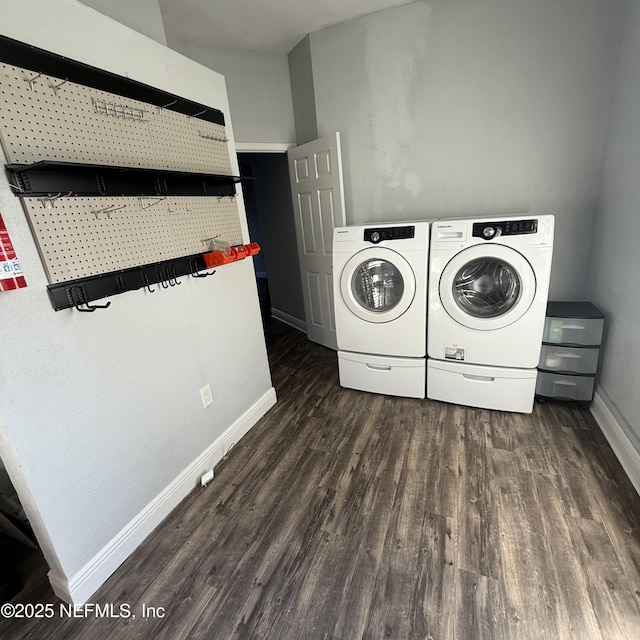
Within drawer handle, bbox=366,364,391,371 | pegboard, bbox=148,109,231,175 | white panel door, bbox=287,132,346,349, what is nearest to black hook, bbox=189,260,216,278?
pegboard, bbox=148,109,231,175

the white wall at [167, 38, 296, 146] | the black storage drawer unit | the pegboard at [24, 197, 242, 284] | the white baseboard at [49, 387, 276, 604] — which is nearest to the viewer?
the pegboard at [24, 197, 242, 284]

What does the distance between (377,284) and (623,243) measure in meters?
1.36

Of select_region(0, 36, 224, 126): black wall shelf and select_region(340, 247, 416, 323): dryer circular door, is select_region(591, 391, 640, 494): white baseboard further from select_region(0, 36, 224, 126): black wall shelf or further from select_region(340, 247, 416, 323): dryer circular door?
select_region(0, 36, 224, 126): black wall shelf

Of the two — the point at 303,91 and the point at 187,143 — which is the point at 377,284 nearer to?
the point at 187,143

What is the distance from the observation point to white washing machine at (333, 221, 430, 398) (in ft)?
7.14

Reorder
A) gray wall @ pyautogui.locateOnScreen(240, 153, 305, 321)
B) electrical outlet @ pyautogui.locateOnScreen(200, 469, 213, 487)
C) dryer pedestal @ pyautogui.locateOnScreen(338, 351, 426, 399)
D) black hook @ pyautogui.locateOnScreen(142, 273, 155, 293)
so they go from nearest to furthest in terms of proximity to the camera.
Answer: black hook @ pyautogui.locateOnScreen(142, 273, 155, 293), electrical outlet @ pyautogui.locateOnScreen(200, 469, 213, 487), dryer pedestal @ pyautogui.locateOnScreen(338, 351, 426, 399), gray wall @ pyautogui.locateOnScreen(240, 153, 305, 321)

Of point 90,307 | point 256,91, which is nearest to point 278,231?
point 256,91

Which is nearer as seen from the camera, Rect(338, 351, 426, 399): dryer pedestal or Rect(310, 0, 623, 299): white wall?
Rect(310, 0, 623, 299): white wall

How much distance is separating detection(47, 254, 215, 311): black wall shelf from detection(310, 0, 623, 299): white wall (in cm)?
175

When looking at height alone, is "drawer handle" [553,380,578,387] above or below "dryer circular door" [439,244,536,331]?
below

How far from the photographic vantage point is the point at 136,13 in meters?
1.78

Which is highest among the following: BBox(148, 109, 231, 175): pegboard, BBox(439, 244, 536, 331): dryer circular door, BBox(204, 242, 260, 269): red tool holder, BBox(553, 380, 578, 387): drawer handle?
BBox(148, 109, 231, 175): pegboard

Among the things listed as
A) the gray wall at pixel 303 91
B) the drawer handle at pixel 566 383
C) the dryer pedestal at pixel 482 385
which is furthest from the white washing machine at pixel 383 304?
the gray wall at pixel 303 91

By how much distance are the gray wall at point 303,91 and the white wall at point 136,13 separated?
Answer: 1.25m
